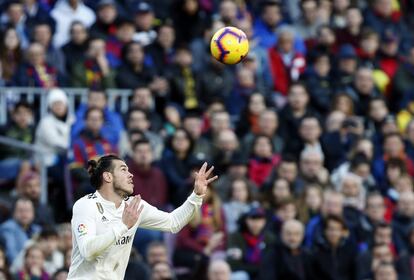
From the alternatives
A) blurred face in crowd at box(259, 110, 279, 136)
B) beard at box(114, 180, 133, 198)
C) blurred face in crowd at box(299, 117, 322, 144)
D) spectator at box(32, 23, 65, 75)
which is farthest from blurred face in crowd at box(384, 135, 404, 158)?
beard at box(114, 180, 133, 198)

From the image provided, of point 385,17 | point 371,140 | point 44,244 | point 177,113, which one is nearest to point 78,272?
point 44,244

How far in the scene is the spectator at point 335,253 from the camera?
16984 mm

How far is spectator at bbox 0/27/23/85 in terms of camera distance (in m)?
18.5

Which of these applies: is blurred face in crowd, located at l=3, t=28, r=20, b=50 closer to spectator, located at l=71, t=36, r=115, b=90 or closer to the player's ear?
spectator, located at l=71, t=36, r=115, b=90

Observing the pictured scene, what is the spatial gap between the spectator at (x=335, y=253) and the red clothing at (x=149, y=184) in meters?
2.10

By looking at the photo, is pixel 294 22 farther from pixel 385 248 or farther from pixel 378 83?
pixel 385 248

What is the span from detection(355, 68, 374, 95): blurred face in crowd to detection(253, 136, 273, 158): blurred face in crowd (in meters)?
2.78

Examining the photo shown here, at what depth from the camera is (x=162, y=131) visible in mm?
18703

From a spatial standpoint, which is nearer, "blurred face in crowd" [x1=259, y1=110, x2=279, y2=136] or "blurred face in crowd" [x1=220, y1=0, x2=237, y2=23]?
"blurred face in crowd" [x1=259, y1=110, x2=279, y2=136]

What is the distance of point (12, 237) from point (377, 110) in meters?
6.39

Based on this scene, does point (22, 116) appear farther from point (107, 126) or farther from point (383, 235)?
point (383, 235)

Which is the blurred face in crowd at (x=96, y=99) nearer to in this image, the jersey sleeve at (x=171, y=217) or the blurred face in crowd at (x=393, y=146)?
the blurred face in crowd at (x=393, y=146)

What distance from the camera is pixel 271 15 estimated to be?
21453mm

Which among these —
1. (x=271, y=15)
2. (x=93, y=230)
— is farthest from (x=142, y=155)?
(x=93, y=230)
